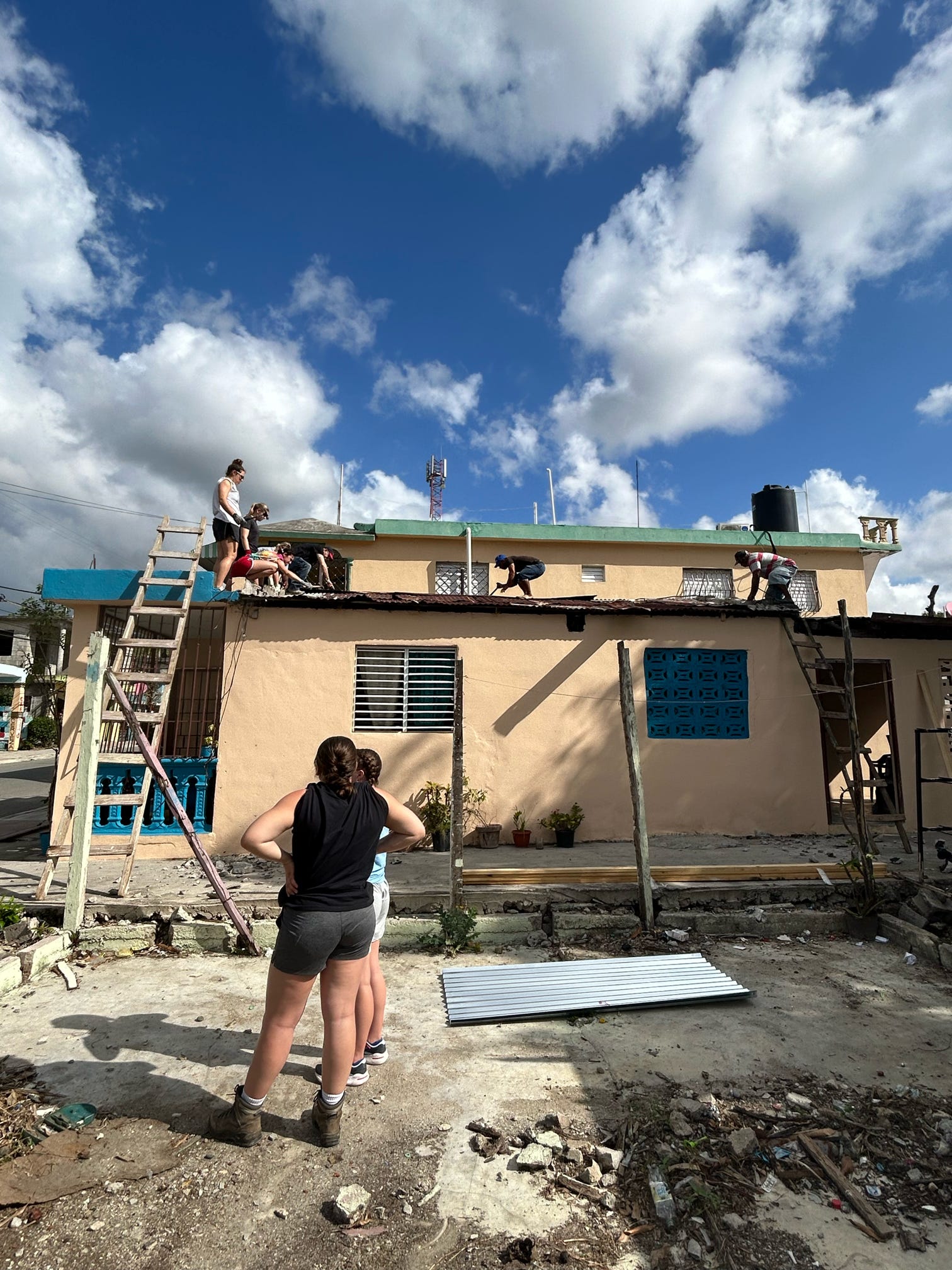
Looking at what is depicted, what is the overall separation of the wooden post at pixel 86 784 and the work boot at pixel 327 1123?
3.39 m

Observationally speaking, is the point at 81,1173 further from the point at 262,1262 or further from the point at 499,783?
the point at 499,783

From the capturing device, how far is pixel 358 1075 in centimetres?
344

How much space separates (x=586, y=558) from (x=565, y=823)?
8.80 meters

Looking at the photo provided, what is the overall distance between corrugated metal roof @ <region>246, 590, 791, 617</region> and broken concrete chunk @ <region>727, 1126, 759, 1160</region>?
6331 mm

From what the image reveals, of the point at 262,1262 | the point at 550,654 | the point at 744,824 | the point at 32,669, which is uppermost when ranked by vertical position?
the point at 32,669

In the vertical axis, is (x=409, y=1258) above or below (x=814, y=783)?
below

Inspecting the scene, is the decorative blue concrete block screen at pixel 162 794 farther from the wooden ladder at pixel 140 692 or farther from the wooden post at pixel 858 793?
the wooden post at pixel 858 793

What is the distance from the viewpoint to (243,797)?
799cm

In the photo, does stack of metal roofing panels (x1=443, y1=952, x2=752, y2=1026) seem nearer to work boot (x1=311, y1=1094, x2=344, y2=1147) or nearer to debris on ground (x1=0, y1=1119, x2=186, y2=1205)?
work boot (x1=311, y1=1094, x2=344, y2=1147)

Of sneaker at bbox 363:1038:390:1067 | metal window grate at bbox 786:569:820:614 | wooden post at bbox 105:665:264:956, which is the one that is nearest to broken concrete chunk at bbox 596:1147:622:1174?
sneaker at bbox 363:1038:390:1067

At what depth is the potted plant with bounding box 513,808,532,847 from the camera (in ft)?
27.5

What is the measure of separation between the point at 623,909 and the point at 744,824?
362cm

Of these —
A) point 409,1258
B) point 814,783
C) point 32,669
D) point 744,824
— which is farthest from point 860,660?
point 32,669

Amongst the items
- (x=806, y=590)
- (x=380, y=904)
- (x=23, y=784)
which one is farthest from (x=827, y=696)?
(x=23, y=784)
